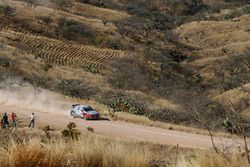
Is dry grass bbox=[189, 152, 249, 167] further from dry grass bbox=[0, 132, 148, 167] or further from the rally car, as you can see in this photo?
the rally car

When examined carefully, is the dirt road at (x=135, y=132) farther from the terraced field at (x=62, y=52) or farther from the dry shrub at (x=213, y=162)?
the terraced field at (x=62, y=52)

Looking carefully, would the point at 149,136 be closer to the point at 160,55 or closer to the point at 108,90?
the point at 108,90

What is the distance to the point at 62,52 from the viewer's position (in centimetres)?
7231

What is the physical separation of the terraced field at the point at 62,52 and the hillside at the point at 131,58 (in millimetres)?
155

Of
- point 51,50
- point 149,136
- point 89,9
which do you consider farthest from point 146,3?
point 149,136

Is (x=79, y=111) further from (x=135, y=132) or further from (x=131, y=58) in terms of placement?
(x=131, y=58)

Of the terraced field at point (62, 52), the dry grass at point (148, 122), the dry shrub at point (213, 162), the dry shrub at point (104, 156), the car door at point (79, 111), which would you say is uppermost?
the dry shrub at point (213, 162)

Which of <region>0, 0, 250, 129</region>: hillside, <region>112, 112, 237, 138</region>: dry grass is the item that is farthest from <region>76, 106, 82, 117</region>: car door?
<region>0, 0, 250, 129</region>: hillside

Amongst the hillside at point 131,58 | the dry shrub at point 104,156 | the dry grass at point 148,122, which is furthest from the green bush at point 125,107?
the dry shrub at point 104,156

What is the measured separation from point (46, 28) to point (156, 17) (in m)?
48.9

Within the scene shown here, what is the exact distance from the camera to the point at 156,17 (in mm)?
124125

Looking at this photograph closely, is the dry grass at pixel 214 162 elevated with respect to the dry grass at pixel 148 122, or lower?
elevated

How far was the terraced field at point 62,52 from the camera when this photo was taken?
69375 millimetres

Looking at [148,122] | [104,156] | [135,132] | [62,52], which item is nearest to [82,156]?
[104,156]
